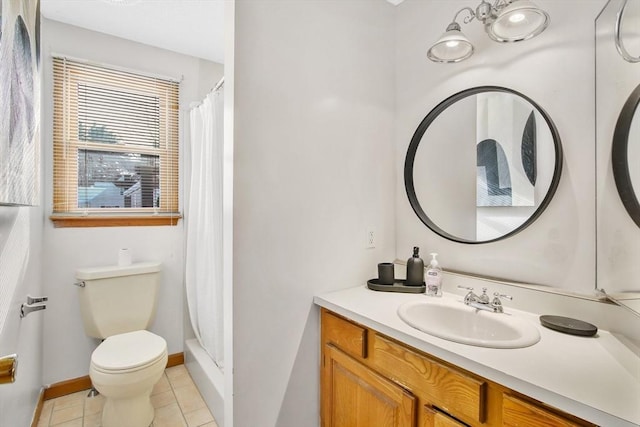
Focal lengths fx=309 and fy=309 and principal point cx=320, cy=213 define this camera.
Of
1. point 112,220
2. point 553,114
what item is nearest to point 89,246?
point 112,220

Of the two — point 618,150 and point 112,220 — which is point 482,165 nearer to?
point 618,150

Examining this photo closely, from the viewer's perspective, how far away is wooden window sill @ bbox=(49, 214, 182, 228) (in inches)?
80.7

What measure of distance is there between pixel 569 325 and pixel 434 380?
1.71 ft

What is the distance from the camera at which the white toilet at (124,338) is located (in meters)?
1.63

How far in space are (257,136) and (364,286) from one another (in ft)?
3.11

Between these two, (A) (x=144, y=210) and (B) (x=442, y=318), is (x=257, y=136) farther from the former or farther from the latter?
(A) (x=144, y=210)

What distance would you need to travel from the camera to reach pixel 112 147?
2248 millimetres

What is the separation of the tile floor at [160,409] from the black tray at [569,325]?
1.81 meters

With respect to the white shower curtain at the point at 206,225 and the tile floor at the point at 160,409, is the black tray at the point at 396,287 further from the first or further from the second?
the tile floor at the point at 160,409

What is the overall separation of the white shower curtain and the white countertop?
1147 mm

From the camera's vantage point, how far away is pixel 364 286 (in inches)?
65.5

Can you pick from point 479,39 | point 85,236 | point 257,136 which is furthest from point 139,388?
point 479,39

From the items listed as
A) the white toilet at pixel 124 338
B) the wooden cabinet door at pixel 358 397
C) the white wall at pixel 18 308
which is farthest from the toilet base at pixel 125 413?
the wooden cabinet door at pixel 358 397

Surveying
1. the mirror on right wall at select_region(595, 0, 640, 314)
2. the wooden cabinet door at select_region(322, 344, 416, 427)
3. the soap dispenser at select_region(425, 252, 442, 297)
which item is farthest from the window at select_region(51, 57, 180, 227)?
the mirror on right wall at select_region(595, 0, 640, 314)
